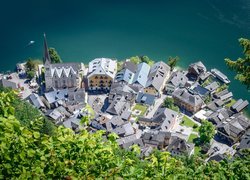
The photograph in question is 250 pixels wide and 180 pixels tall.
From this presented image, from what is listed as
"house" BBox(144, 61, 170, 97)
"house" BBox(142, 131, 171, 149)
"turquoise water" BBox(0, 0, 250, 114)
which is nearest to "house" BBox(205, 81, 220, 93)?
"turquoise water" BBox(0, 0, 250, 114)

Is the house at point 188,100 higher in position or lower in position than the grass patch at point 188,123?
higher

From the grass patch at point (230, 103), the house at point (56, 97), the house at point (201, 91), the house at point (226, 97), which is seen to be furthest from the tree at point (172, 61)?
the house at point (56, 97)

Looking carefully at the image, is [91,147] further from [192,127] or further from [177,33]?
[177,33]

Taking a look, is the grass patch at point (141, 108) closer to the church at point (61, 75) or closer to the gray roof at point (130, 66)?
the gray roof at point (130, 66)

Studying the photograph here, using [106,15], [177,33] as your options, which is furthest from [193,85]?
[106,15]

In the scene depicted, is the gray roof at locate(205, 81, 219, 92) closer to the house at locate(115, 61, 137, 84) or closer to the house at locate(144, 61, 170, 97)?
the house at locate(144, 61, 170, 97)
